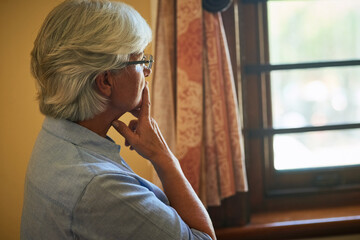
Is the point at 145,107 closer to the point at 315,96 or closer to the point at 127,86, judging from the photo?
the point at 127,86

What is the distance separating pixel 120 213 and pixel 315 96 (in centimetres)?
163

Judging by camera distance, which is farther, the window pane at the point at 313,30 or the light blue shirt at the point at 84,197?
the window pane at the point at 313,30

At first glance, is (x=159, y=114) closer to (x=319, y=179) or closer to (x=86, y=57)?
(x=86, y=57)

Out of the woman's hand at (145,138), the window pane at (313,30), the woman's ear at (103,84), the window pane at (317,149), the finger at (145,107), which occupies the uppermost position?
the window pane at (313,30)

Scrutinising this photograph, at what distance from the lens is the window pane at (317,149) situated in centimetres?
222

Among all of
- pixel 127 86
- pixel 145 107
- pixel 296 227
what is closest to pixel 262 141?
pixel 296 227

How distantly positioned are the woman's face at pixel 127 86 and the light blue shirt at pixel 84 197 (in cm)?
13

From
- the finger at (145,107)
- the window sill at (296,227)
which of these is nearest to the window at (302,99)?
the window sill at (296,227)

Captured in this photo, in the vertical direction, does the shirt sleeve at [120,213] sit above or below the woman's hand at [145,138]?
below

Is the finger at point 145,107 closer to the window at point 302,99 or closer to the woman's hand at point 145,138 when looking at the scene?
the woman's hand at point 145,138

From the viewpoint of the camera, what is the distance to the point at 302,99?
2.24 meters

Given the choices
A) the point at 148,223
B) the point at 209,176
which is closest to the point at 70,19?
the point at 148,223

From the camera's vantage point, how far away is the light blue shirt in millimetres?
909

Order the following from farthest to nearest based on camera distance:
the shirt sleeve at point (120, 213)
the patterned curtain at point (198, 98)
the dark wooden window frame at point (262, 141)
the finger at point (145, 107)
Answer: the dark wooden window frame at point (262, 141) → the patterned curtain at point (198, 98) → the finger at point (145, 107) → the shirt sleeve at point (120, 213)
